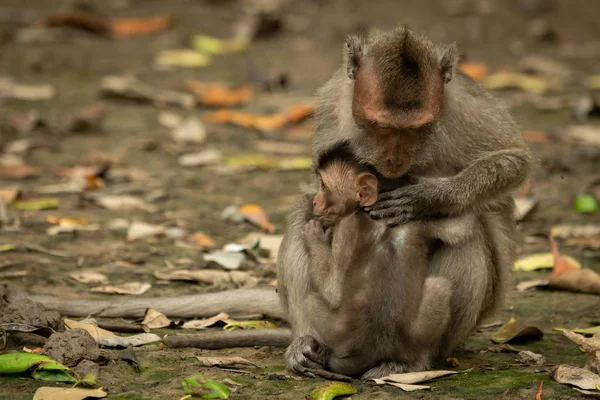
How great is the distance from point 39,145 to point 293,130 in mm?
2491

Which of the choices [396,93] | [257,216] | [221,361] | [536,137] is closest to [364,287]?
[221,361]

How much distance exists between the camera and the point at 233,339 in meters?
5.05

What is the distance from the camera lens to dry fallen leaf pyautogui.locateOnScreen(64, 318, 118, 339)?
16.2 ft

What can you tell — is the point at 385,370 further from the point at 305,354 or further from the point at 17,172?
the point at 17,172

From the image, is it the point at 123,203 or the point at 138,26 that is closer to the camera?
the point at 123,203

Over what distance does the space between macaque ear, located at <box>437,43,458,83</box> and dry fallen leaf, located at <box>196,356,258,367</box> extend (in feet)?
5.44

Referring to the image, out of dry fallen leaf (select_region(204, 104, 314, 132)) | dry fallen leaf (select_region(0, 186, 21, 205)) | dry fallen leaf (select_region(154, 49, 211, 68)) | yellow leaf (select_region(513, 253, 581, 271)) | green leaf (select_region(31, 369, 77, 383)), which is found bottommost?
green leaf (select_region(31, 369, 77, 383))

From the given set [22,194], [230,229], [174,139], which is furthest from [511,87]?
[22,194]

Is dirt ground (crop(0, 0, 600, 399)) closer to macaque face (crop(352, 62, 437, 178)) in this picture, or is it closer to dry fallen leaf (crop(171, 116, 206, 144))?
dry fallen leaf (crop(171, 116, 206, 144))

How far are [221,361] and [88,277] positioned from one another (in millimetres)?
Answer: 1652

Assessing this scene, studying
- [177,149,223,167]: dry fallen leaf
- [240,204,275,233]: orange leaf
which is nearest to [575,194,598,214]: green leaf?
[240,204,275,233]: orange leaf

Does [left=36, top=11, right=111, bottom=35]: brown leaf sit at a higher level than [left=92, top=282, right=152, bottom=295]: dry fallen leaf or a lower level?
higher

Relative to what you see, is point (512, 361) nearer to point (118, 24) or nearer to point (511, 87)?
point (511, 87)

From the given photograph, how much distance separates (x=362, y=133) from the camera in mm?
4910
